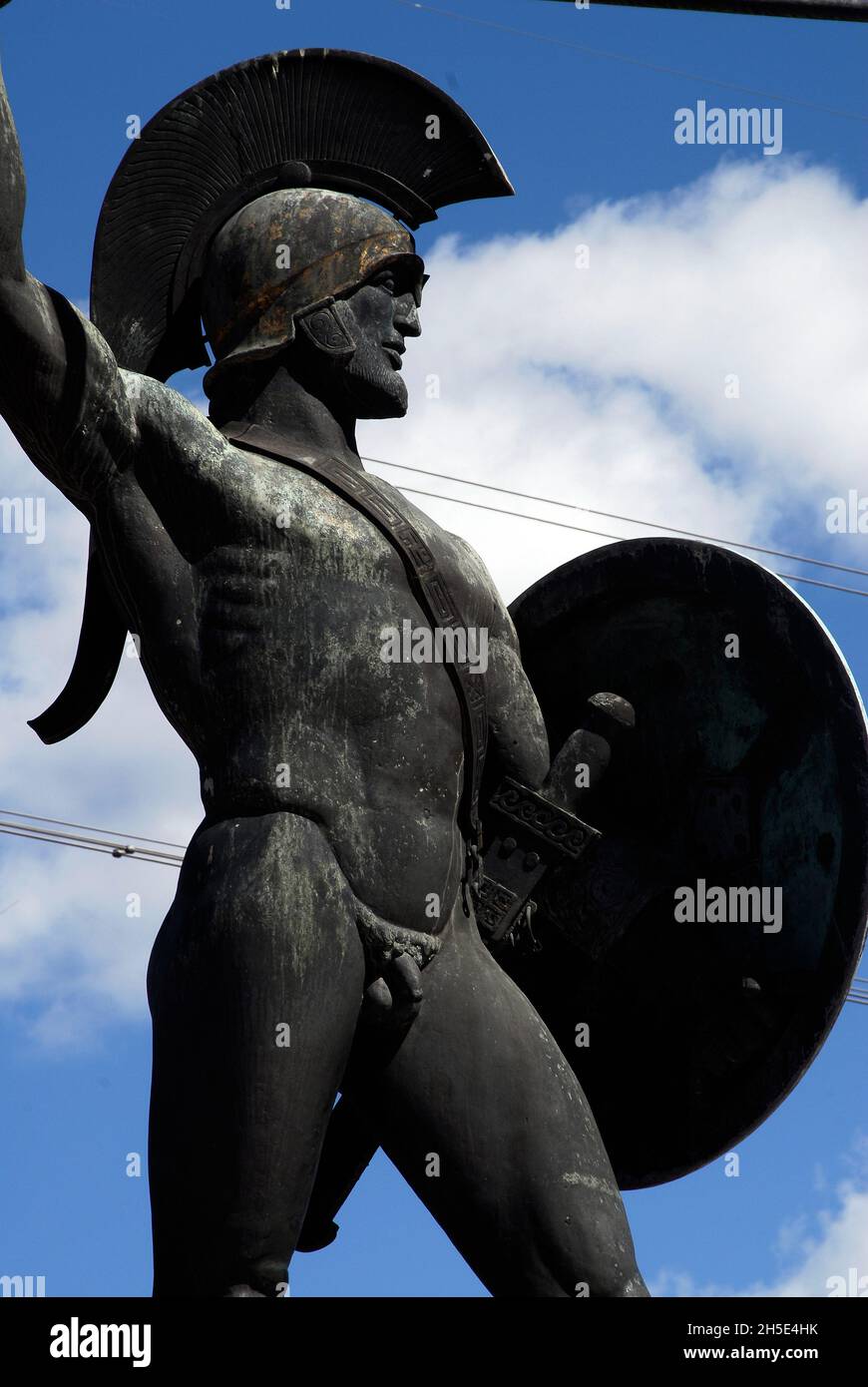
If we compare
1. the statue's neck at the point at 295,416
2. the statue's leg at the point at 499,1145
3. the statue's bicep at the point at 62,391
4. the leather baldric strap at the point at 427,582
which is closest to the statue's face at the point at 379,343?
the statue's neck at the point at 295,416

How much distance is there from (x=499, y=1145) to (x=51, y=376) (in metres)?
2.61

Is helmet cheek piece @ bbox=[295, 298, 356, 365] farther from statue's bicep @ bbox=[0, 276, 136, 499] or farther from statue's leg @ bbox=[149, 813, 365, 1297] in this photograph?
statue's leg @ bbox=[149, 813, 365, 1297]

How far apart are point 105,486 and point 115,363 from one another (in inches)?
15.5

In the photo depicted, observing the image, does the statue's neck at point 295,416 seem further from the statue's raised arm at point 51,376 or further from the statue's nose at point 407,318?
the statue's raised arm at point 51,376

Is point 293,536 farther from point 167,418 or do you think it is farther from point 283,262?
point 283,262

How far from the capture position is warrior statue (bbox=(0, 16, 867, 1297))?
7.66 meters

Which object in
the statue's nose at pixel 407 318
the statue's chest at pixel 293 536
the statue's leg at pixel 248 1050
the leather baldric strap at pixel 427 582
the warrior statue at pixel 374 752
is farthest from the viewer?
the statue's nose at pixel 407 318

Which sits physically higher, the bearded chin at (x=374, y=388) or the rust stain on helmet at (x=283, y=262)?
the rust stain on helmet at (x=283, y=262)

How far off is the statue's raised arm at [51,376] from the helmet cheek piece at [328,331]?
826 mm

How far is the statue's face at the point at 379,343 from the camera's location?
862 cm

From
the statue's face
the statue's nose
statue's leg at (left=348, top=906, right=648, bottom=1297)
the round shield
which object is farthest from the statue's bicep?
the round shield

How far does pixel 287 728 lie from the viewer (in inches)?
311

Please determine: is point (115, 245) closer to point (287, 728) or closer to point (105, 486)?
Result: point (105, 486)
